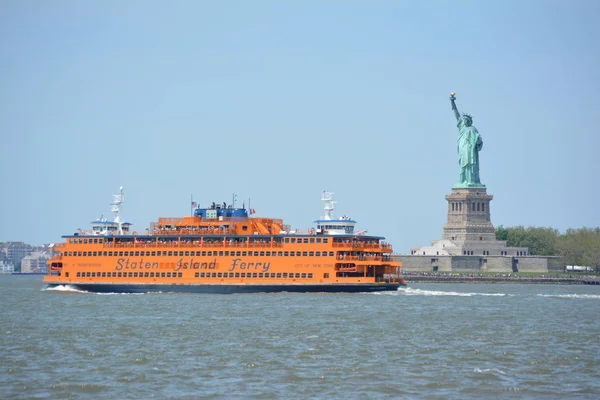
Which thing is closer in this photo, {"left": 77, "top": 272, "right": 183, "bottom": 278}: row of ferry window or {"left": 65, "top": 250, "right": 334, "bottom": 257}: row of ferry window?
{"left": 65, "top": 250, "right": 334, "bottom": 257}: row of ferry window

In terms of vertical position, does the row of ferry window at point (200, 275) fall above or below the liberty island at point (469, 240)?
below

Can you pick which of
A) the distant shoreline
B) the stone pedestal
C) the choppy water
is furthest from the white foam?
the stone pedestal

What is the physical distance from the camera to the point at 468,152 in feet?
512

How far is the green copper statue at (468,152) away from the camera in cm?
15600

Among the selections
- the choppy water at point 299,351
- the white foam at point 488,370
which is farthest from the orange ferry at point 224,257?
the white foam at point 488,370

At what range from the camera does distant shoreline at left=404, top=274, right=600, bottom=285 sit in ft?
433

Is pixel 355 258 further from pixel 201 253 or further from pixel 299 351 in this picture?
pixel 299 351

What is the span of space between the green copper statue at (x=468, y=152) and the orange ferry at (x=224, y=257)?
67.9 metres

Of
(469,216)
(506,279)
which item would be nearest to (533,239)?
(469,216)

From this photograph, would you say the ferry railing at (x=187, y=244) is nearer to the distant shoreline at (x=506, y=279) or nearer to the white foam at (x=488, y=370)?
the white foam at (x=488, y=370)

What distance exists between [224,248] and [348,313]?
2500 cm

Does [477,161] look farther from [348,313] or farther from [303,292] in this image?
[348,313]

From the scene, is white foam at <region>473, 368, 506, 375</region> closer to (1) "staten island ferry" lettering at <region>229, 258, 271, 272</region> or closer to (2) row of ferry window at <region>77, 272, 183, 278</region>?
(1) "staten island ferry" lettering at <region>229, 258, 271, 272</region>

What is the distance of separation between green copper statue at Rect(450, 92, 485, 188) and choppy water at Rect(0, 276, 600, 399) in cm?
8301
